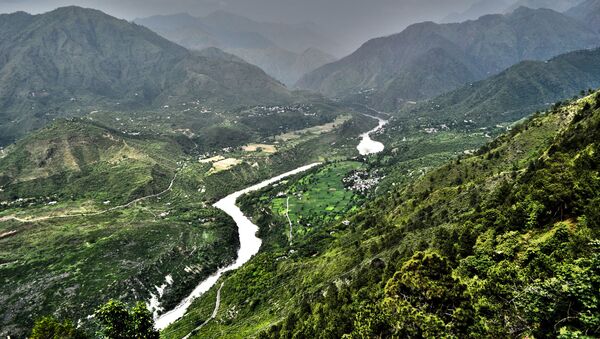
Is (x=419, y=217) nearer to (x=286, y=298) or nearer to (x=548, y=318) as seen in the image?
(x=286, y=298)

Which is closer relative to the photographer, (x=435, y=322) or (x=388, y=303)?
(x=435, y=322)

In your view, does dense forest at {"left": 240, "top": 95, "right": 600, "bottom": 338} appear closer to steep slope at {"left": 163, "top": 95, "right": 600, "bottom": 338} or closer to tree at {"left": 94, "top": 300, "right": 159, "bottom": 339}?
steep slope at {"left": 163, "top": 95, "right": 600, "bottom": 338}

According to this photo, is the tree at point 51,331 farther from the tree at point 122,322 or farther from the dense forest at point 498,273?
the dense forest at point 498,273

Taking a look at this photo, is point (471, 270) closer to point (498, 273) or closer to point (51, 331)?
point (498, 273)

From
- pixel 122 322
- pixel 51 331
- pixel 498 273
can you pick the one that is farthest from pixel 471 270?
pixel 51 331

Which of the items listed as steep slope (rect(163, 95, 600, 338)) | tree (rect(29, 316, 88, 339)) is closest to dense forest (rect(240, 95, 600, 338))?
steep slope (rect(163, 95, 600, 338))

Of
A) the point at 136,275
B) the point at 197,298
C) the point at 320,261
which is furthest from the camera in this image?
the point at 136,275

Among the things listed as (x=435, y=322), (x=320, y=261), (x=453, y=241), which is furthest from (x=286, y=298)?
(x=435, y=322)

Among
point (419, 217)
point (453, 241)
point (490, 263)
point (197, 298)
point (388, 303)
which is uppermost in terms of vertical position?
point (388, 303)
